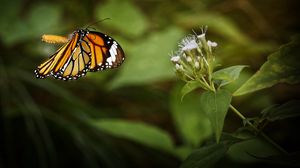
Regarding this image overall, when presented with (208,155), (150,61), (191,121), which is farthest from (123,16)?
(208,155)

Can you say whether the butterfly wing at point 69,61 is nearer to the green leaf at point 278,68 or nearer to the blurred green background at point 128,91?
the blurred green background at point 128,91

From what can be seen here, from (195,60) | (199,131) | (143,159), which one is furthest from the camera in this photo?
(143,159)

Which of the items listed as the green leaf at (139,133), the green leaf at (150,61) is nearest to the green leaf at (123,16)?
the green leaf at (150,61)

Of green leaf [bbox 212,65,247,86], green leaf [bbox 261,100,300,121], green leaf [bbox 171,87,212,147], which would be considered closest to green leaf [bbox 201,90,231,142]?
green leaf [bbox 212,65,247,86]

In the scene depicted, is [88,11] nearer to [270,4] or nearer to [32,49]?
[32,49]

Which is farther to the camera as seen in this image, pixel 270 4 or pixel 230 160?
pixel 270 4

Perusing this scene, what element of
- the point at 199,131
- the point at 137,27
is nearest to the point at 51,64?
the point at 199,131

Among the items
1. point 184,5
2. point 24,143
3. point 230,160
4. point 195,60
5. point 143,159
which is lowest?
point 230,160
